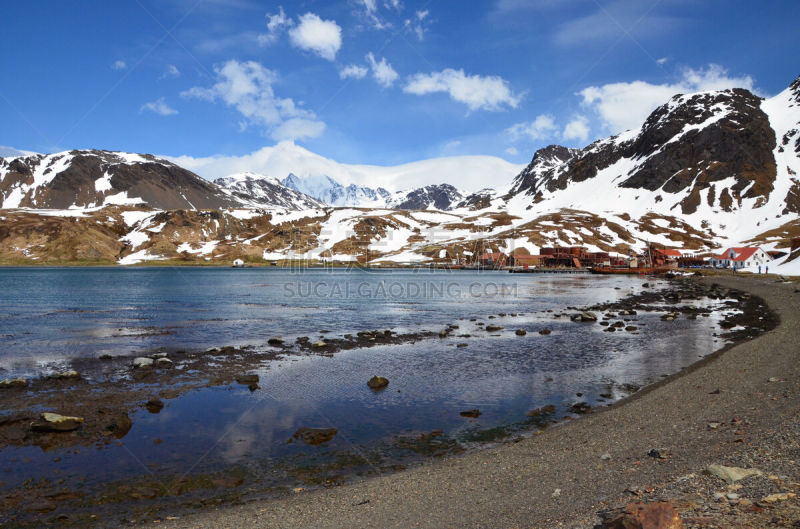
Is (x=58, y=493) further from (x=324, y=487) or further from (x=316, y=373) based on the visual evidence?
(x=316, y=373)

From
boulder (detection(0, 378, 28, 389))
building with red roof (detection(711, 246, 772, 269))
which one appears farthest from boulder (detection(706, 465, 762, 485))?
building with red roof (detection(711, 246, 772, 269))

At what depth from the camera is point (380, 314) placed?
59.9 metres

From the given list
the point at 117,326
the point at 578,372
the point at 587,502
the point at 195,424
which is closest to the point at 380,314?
the point at 117,326

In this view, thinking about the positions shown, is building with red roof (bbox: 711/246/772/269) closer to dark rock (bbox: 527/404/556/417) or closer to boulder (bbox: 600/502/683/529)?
dark rock (bbox: 527/404/556/417)

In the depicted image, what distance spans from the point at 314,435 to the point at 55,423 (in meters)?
10.7

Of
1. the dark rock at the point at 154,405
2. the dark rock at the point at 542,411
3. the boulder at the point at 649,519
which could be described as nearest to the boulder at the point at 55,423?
the dark rock at the point at 154,405

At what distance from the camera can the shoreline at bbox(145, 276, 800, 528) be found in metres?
11.2

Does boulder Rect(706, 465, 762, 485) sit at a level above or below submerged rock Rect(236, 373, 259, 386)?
above

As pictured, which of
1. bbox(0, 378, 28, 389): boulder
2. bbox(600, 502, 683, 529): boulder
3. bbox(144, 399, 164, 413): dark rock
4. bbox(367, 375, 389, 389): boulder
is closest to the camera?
bbox(600, 502, 683, 529): boulder

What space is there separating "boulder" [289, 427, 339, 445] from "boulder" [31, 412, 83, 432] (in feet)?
30.6

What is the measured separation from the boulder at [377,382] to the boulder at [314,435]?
6.89 metres

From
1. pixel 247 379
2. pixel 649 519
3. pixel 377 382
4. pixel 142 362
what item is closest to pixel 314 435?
pixel 377 382

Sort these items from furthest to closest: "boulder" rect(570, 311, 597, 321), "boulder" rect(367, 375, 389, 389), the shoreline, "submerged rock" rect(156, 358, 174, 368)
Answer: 1. "boulder" rect(570, 311, 597, 321)
2. "submerged rock" rect(156, 358, 174, 368)
3. "boulder" rect(367, 375, 389, 389)
4. the shoreline

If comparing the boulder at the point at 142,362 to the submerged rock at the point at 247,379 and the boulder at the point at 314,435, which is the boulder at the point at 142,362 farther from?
the boulder at the point at 314,435
